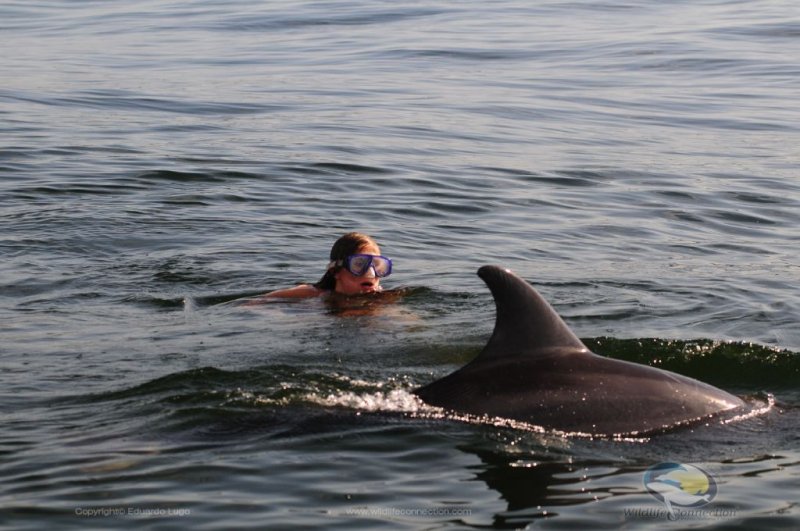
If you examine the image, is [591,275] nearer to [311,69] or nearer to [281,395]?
[281,395]

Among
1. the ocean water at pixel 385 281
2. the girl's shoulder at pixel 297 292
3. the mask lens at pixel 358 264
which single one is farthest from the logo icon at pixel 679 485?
the girl's shoulder at pixel 297 292

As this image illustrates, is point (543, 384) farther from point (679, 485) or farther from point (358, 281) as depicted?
point (358, 281)

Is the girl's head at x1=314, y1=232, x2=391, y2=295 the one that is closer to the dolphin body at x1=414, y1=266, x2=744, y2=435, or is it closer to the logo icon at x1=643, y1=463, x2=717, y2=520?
the dolphin body at x1=414, y1=266, x2=744, y2=435

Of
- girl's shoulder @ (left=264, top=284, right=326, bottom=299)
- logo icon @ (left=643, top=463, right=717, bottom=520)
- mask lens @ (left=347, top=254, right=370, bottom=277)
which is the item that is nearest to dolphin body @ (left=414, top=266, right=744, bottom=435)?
logo icon @ (left=643, top=463, right=717, bottom=520)

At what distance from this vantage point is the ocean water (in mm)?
6832

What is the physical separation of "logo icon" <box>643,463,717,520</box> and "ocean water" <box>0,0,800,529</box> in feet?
0.27

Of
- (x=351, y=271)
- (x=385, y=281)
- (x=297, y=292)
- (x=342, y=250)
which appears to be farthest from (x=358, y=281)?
(x=385, y=281)

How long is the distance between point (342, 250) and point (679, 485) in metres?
5.02

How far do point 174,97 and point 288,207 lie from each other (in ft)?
28.6

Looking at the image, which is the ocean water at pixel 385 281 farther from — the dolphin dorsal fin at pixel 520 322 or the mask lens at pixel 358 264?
the dolphin dorsal fin at pixel 520 322

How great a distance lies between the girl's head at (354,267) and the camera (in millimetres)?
11172

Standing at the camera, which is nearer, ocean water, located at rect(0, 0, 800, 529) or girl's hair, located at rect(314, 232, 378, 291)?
ocean water, located at rect(0, 0, 800, 529)

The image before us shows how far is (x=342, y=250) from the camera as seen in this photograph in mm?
11281

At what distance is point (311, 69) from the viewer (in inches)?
1083
